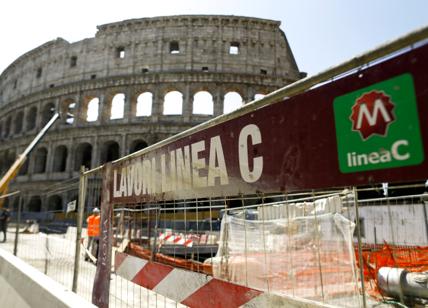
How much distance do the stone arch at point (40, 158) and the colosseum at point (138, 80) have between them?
77 millimetres

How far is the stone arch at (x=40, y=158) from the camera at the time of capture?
29.3m

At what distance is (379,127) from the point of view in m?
1.27

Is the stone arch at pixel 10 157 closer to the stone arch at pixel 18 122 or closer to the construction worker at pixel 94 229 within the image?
the stone arch at pixel 18 122

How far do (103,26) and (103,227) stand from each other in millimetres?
30242

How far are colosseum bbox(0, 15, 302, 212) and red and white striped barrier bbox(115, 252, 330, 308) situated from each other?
22340 mm

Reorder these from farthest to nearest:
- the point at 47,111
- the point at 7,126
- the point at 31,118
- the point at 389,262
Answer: the point at 7,126 < the point at 31,118 < the point at 47,111 < the point at 389,262

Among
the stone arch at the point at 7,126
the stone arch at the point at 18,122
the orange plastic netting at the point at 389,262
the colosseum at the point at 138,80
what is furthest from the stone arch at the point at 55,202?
the orange plastic netting at the point at 389,262

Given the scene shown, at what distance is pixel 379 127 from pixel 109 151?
29911 millimetres

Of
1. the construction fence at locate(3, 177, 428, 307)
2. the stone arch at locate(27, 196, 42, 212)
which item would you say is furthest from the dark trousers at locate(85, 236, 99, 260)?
the stone arch at locate(27, 196, 42, 212)

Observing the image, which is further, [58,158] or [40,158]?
[40,158]

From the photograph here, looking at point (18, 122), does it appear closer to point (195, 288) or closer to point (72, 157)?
point (72, 157)

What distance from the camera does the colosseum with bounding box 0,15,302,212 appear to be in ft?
86.5

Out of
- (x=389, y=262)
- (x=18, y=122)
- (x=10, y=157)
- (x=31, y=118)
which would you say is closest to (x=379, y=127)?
(x=389, y=262)

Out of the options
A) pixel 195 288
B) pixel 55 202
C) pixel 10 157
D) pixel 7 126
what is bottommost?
pixel 195 288
